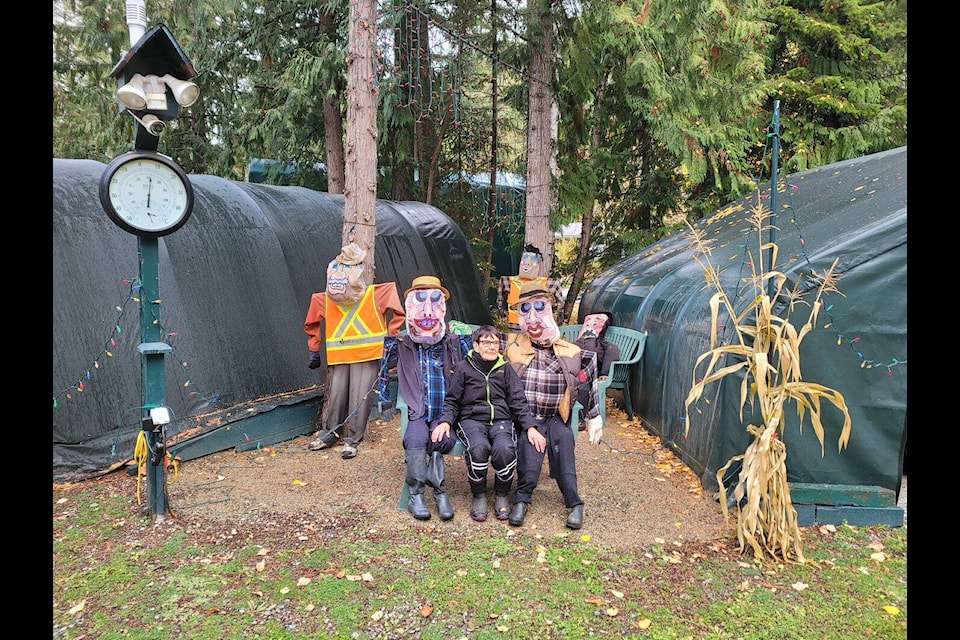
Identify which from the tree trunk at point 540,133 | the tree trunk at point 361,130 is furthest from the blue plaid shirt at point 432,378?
the tree trunk at point 540,133

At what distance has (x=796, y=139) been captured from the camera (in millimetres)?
11094

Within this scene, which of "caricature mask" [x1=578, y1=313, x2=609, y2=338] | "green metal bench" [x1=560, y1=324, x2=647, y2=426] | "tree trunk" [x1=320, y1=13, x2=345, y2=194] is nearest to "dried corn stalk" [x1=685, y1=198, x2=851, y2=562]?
"green metal bench" [x1=560, y1=324, x2=647, y2=426]

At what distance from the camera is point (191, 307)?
19.1 ft

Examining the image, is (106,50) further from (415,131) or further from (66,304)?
(66,304)

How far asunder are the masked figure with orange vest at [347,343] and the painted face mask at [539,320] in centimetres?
→ 183

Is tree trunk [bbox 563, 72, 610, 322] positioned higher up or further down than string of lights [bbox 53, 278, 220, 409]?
higher up

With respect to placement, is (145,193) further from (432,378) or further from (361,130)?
(361,130)

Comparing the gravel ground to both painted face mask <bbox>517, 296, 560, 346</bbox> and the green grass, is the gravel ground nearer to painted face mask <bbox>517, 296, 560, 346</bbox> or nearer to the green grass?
the green grass

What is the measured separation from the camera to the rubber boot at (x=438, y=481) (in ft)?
14.6

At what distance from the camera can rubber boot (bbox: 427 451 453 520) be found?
4.45 meters

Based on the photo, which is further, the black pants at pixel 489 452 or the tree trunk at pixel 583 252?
the tree trunk at pixel 583 252

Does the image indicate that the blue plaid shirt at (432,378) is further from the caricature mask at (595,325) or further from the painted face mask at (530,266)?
the painted face mask at (530,266)

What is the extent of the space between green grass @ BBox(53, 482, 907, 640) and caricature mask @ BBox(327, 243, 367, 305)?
2.28 metres
